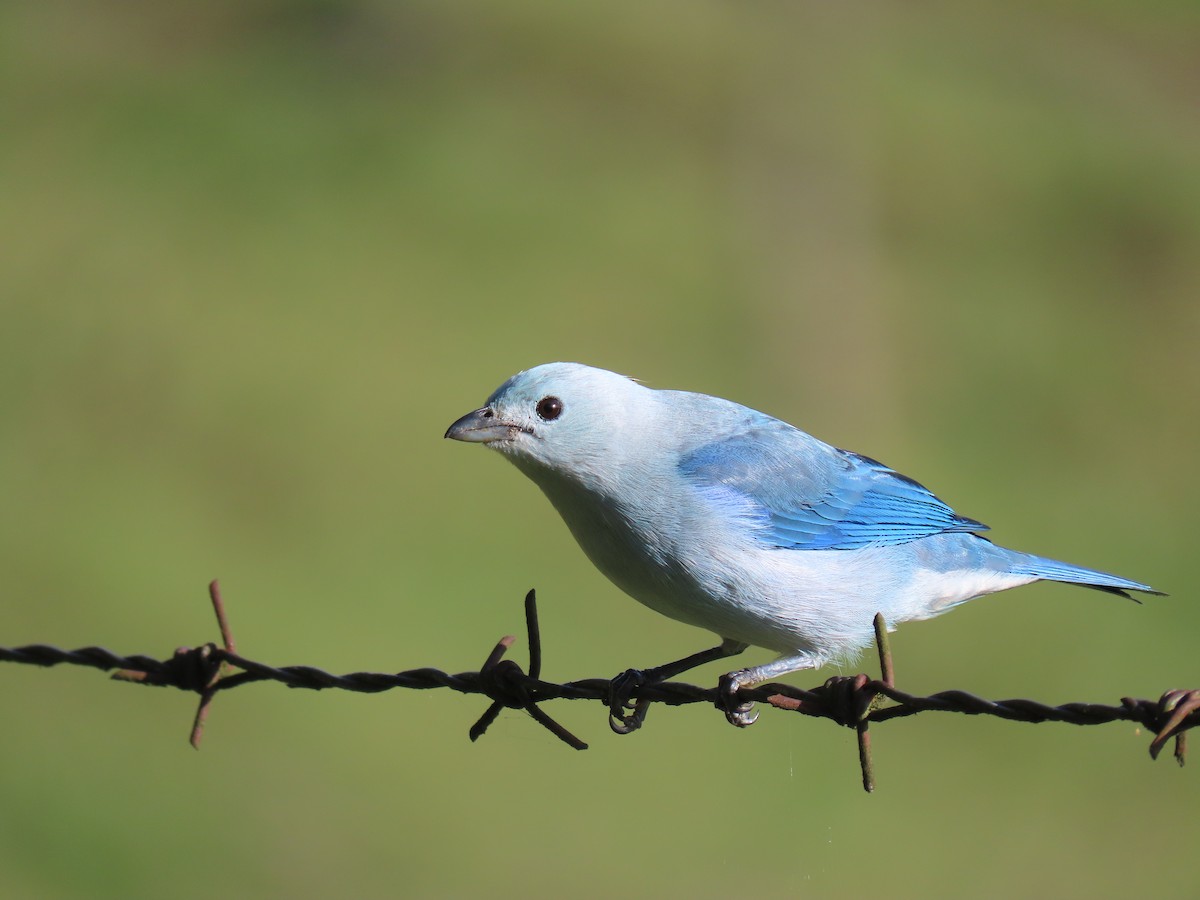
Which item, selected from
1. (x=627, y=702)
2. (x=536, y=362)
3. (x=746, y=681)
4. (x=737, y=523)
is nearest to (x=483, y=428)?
(x=737, y=523)

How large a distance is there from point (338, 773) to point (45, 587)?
336 centimetres

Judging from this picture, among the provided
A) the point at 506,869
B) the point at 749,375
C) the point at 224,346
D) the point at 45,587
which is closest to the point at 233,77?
the point at 224,346

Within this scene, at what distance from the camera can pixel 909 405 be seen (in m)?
14.9

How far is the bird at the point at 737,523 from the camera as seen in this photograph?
3875 millimetres

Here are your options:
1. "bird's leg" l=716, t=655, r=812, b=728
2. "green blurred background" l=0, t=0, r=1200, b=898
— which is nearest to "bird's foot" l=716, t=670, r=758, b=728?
"bird's leg" l=716, t=655, r=812, b=728

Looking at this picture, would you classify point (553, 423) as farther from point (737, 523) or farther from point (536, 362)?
point (536, 362)

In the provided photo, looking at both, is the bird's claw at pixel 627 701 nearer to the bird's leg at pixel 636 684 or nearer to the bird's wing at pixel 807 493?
the bird's leg at pixel 636 684

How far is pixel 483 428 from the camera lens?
4.20m

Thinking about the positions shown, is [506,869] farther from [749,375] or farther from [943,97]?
[943,97]

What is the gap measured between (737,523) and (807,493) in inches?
16.6

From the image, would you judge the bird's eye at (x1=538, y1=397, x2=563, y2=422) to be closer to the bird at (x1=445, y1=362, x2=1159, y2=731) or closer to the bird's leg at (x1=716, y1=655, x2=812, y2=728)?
the bird at (x1=445, y1=362, x2=1159, y2=731)

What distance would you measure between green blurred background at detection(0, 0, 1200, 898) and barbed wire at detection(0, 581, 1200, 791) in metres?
4.48

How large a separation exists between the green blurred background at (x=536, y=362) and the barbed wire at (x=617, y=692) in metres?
4.48

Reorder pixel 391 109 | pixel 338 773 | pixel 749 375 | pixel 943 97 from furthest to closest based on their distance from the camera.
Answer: pixel 943 97 < pixel 391 109 < pixel 749 375 < pixel 338 773
